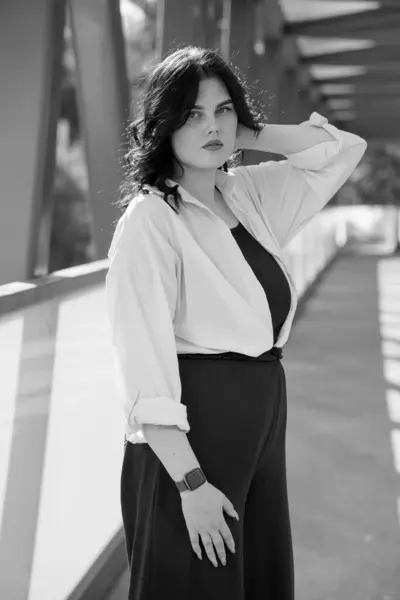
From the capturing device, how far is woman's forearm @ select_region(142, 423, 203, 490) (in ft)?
4.99

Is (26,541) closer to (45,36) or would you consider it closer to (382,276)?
(45,36)

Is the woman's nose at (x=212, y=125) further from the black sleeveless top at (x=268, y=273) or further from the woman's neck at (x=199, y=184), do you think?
the black sleeveless top at (x=268, y=273)

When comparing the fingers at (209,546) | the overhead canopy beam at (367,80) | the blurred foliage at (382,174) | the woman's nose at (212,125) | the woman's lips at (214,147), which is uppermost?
the woman's nose at (212,125)

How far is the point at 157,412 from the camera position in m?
1.50

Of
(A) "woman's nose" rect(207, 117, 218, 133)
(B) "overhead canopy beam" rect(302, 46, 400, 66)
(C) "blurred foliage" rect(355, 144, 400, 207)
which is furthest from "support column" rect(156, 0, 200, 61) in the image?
(C) "blurred foliage" rect(355, 144, 400, 207)

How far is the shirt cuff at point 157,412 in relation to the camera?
150 centimetres

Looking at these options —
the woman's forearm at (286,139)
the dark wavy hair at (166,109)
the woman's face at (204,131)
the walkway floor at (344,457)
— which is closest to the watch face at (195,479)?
the dark wavy hair at (166,109)

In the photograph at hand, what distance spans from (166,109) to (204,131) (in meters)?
0.09

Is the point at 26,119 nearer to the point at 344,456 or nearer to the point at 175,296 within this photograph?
the point at 175,296

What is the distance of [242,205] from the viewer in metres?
1.82

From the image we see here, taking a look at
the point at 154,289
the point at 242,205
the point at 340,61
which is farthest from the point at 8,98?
the point at 340,61

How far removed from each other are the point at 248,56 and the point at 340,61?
180 inches

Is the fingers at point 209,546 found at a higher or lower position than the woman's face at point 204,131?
lower

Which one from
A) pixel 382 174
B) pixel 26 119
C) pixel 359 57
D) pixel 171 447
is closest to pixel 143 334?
pixel 171 447
